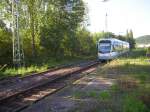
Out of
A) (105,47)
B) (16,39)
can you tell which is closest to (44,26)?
(105,47)

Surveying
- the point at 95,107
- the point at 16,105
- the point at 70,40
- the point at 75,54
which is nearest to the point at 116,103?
the point at 95,107

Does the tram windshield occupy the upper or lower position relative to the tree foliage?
lower

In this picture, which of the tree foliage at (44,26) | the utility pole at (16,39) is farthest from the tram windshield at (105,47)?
the utility pole at (16,39)

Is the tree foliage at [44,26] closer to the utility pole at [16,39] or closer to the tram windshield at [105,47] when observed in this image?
the utility pole at [16,39]

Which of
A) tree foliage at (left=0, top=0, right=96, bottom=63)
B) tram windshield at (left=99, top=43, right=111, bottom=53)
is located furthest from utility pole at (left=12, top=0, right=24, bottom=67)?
tram windshield at (left=99, top=43, right=111, bottom=53)

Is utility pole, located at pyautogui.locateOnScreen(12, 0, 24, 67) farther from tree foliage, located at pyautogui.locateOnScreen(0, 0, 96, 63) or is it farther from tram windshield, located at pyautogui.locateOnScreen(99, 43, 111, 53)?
tram windshield, located at pyautogui.locateOnScreen(99, 43, 111, 53)

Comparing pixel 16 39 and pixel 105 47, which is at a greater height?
pixel 16 39

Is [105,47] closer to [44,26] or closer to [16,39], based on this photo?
[44,26]

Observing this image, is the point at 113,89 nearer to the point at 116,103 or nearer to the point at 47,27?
the point at 116,103

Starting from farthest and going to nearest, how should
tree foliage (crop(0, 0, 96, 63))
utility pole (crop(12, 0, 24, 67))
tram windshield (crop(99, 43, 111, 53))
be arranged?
tree foliage (crop(0, 0, 96, 63)) < tram windshield (crop(99, 43, 111, 53)) < utility pole (crop(12, 0, 24, 67))

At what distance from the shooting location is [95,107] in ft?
36.4

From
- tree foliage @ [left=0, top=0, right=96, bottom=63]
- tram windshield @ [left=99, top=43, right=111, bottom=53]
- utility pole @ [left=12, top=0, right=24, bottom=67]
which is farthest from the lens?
tree foliage @ [left=0, top=0, right=96, bottom=63]

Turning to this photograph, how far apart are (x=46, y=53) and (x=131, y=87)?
30.8 m

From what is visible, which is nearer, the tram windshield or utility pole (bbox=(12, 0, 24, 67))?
utility pole (bbox=(12, 0, 24, 67))
